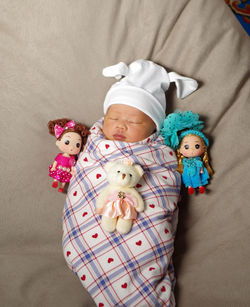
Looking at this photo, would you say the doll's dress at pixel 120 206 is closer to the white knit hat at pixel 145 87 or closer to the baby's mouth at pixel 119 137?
the baby's mouth at pixel 119 137

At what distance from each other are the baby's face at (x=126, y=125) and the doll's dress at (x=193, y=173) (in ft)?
0.67

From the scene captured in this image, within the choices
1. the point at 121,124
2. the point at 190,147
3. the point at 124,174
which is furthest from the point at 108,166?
the point at 190,147

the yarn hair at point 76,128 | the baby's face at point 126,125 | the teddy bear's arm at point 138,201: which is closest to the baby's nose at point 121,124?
the baby's face at point 126,125

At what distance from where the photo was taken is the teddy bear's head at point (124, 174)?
0.97 meters

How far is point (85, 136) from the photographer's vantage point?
128 centimetres

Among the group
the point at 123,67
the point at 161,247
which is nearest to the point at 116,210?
the point at 161,247

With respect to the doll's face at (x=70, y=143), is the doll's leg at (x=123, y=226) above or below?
below

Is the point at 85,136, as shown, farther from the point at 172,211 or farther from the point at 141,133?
the point at 172,211

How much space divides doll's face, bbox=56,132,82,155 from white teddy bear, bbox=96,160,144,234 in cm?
27

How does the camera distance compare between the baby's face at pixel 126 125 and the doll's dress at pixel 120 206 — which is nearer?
the doll's dress at pixel 120 206

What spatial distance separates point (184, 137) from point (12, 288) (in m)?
0.85

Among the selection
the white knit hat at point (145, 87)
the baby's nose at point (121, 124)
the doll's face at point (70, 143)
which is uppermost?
the white knit hat at point (145, 87)

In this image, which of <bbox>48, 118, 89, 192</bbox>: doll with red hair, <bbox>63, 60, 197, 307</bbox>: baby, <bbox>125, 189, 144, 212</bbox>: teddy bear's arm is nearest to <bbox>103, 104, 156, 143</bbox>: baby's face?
<bbox>63, 60, 197, 307</bbox>: baby

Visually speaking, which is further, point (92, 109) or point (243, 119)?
point (92, 109)
